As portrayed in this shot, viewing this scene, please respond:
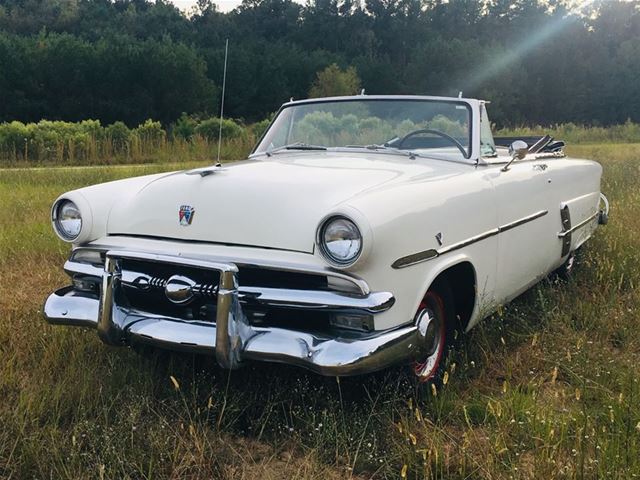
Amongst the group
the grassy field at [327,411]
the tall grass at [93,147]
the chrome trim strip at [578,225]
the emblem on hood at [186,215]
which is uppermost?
the emblem on hood at [186,215]

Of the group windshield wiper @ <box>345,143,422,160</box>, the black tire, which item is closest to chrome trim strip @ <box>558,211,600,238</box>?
windshield wiper @ <box>345,143,422,160</box>

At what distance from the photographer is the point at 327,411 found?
8.42 feet

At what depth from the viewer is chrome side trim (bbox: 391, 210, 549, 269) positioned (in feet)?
8.00

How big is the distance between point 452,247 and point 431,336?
0.39 m

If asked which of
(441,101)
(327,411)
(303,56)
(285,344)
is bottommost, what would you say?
(327,411)

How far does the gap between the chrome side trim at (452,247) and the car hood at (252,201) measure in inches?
12.9

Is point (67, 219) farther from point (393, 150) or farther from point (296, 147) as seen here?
point (393, 150)

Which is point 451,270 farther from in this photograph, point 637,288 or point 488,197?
point 637,288

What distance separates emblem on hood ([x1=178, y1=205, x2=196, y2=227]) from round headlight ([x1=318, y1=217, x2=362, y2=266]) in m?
0.64

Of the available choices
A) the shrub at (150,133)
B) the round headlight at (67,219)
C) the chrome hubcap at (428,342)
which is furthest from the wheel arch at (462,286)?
the shrub at (150,133)

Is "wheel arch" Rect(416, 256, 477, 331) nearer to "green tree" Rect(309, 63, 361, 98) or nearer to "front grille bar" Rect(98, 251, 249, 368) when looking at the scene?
"front grille bar" Rect(98, 251, 249, 368)

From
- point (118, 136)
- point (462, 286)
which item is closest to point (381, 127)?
point (462, 286)

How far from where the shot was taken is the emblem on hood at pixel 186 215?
267 cm

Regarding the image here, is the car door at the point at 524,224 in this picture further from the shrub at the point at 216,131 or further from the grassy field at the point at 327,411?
the shrub at the point at 216,131
